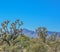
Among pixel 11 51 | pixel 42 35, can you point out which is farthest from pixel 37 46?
pixel 42 35

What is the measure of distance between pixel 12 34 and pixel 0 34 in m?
2.98

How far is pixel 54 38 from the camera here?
74438 mm

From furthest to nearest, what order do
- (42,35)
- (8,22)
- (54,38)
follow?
(54,38) < (42,35) < (8,22)

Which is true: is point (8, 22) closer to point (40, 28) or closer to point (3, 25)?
point (3, 25)

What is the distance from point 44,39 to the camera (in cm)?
6300

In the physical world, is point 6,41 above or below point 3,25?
below

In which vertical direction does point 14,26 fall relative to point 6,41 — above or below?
above

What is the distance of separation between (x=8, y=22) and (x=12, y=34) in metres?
3.71

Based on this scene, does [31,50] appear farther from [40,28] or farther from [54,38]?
[54,38]

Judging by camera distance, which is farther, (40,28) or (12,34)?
(40,28)

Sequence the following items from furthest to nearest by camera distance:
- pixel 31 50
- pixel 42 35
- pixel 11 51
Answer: pixel 42 35, pixel 11 51, pixel 31 50

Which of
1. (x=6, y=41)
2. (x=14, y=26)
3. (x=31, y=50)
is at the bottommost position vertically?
(x=31, y=50)

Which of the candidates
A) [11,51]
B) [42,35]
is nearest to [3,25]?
[42,35]

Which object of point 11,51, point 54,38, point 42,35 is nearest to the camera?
point 11,51
